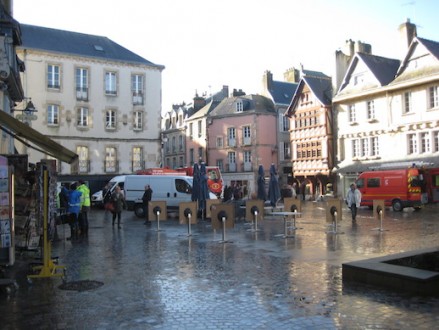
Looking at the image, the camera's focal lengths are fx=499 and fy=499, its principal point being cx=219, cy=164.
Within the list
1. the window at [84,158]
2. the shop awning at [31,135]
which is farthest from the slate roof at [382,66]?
the shop awning at [31,135]

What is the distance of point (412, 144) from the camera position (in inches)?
1394

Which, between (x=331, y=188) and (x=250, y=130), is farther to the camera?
(x=250, y=130)

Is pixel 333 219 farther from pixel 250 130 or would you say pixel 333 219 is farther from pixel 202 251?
pixel 250 130

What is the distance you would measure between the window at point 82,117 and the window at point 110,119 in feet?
5.65

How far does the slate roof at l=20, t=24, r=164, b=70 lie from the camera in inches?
1556

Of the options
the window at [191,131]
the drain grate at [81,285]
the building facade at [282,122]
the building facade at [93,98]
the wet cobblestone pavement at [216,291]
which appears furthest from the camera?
the window at [191,131]

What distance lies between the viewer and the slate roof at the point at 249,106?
5175 cm

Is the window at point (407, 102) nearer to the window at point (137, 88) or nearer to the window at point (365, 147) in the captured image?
the window at point (365, 147)

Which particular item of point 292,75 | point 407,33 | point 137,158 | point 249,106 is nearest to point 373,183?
point 407,33

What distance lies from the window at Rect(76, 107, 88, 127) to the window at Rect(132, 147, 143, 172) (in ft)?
15.2

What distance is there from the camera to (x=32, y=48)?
38.2 meters

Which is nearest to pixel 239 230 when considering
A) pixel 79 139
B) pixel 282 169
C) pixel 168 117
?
pixel 79 139

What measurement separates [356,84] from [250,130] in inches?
553

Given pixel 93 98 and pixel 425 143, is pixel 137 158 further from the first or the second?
pixel 425 143
